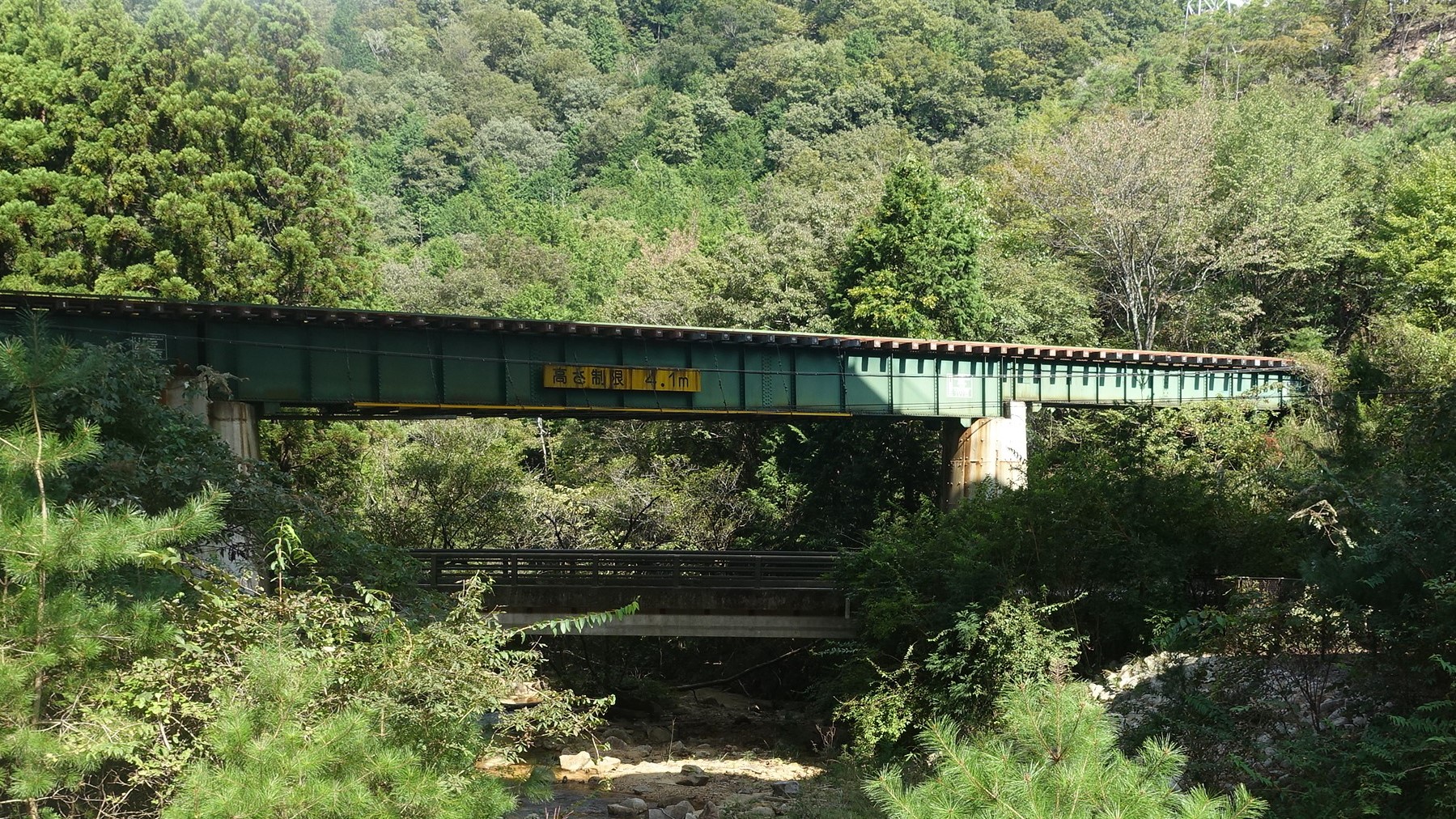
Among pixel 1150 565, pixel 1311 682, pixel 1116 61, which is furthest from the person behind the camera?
pixel 1116 61

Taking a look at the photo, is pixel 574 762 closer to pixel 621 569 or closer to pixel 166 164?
pixel 621 569

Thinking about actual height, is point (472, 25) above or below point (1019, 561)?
above

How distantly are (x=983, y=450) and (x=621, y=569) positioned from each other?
40.5ft

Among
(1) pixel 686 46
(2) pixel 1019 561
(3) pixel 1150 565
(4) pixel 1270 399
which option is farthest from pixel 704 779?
(1) pixel 686 46

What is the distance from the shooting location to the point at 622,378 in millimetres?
27844

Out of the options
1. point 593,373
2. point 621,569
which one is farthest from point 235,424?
point 621,569

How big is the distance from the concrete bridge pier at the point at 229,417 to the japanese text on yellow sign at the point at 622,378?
632cm

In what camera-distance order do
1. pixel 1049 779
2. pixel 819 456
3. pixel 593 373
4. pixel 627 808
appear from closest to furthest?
pixel 1049 779 → pixel 627 808 → pixel 593 373 → pixel 819 456

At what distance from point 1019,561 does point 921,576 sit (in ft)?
6.39

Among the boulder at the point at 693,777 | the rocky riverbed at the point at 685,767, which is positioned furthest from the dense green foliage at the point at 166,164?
the boulder at the point at 693,777

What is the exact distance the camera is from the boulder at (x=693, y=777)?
74.2 ft

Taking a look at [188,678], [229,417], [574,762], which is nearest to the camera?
[188,678]

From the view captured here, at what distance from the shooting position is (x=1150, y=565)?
21.7 metres

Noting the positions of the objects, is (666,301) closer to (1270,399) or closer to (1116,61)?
(1270,399)
